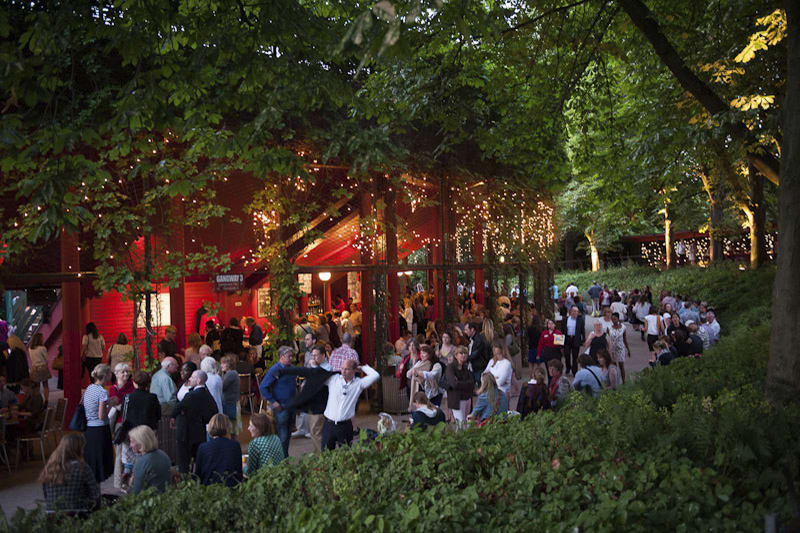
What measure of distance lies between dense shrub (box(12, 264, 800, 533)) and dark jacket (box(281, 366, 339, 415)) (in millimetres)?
2766

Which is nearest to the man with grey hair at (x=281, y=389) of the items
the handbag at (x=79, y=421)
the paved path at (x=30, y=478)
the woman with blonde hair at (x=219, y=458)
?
the paved path at (x=30, y=478)

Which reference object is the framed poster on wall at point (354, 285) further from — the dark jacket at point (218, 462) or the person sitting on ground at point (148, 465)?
the person sitting on ground at point (148, 465)

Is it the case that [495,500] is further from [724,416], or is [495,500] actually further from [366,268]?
[366,268]

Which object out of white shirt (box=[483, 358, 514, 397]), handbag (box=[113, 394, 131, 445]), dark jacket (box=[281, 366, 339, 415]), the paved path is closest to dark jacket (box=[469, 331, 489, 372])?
the paved path

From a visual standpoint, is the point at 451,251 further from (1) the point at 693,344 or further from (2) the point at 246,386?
(2) the point at 246,386

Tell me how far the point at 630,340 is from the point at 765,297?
15.5ft

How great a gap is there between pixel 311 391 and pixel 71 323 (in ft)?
18.2

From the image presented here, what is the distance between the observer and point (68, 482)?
5.70 m

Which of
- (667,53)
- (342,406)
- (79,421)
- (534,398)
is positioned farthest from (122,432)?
(667,53)

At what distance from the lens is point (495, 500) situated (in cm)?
488

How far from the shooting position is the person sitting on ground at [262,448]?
6734 millimetres

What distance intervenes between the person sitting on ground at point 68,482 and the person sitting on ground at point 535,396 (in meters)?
5.37

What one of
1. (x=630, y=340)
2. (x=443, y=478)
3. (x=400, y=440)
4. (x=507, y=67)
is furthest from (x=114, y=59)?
(x=630, y=340)

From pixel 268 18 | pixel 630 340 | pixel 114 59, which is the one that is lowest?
pixel 630 340
